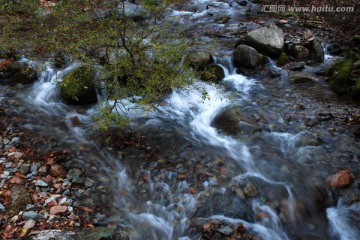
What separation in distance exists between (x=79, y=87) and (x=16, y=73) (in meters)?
2.52

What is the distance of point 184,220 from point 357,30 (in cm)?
1271

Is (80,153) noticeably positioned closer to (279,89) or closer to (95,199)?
(95,199)

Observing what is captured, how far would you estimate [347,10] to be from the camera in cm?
1425

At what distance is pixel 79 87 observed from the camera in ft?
25.6

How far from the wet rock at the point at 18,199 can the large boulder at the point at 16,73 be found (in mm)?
4861

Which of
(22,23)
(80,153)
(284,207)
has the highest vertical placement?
(22,23)

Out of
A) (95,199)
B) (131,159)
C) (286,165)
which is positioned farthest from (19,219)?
Result: (286,165)

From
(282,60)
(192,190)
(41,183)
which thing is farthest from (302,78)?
(41,183)

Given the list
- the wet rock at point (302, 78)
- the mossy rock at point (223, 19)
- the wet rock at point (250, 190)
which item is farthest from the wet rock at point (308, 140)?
the mossy rock at point (223, 19)

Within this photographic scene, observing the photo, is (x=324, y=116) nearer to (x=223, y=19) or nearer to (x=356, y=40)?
(x=356, y=40)

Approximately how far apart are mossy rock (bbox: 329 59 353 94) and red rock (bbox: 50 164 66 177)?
8.19 meters

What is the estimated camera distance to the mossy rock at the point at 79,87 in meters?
7.79

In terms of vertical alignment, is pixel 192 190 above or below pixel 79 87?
below

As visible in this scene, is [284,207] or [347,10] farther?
[347,10]
